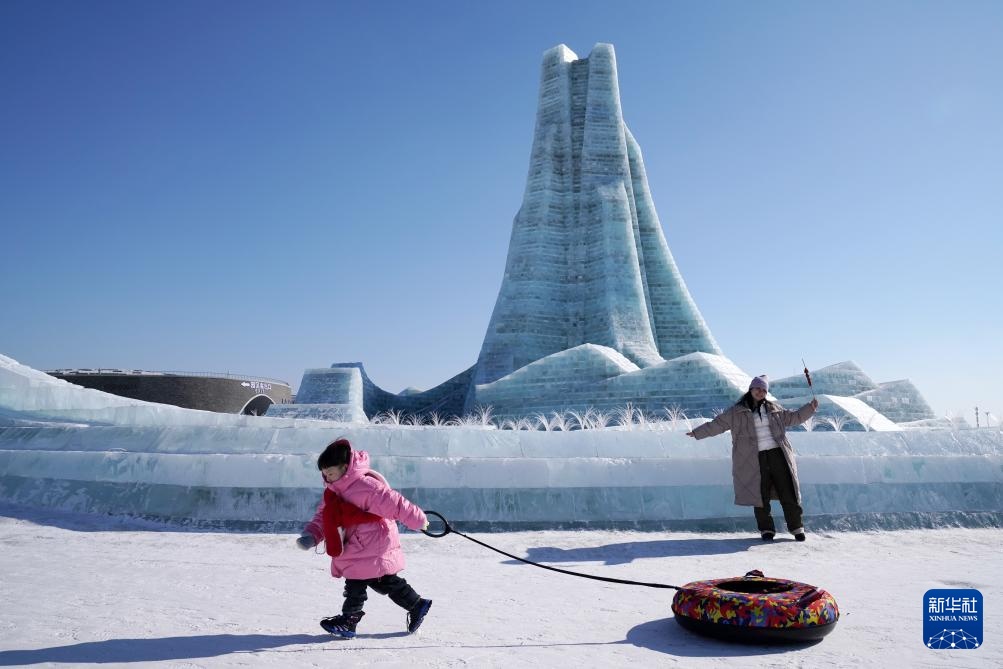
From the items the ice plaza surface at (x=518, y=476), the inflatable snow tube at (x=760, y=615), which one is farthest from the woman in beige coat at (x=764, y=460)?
the inflatable snow tube at (x=760, y=615)

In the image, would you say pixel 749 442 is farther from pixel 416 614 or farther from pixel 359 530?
pixel 359 530

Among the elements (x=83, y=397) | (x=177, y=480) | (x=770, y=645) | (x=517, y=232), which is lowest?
(x=770, y=645)

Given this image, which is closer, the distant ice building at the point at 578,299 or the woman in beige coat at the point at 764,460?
the woman in beige coat at the point at 764,460

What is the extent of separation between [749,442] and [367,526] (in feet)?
12.2

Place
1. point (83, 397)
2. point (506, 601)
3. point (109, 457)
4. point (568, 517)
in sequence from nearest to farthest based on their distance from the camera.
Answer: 1. point (506, 601)
2. point (568, 517)
3. point (109, 457)
4. point (83, 397)

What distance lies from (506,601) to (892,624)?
1831 millimetres

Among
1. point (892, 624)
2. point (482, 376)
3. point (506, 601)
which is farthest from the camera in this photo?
point (482, 376)

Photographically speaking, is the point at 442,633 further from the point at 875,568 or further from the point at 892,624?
the point at 875,568

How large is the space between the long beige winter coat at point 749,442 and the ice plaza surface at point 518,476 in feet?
1.90

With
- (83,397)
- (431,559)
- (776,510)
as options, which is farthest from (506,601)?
(83,397)

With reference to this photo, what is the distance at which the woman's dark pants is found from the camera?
562cm

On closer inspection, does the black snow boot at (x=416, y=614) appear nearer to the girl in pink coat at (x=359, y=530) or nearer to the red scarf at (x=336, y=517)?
the girl in pink coat at (x=359, y=530)

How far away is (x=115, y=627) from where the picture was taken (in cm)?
298

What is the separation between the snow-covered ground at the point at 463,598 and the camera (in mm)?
2742
